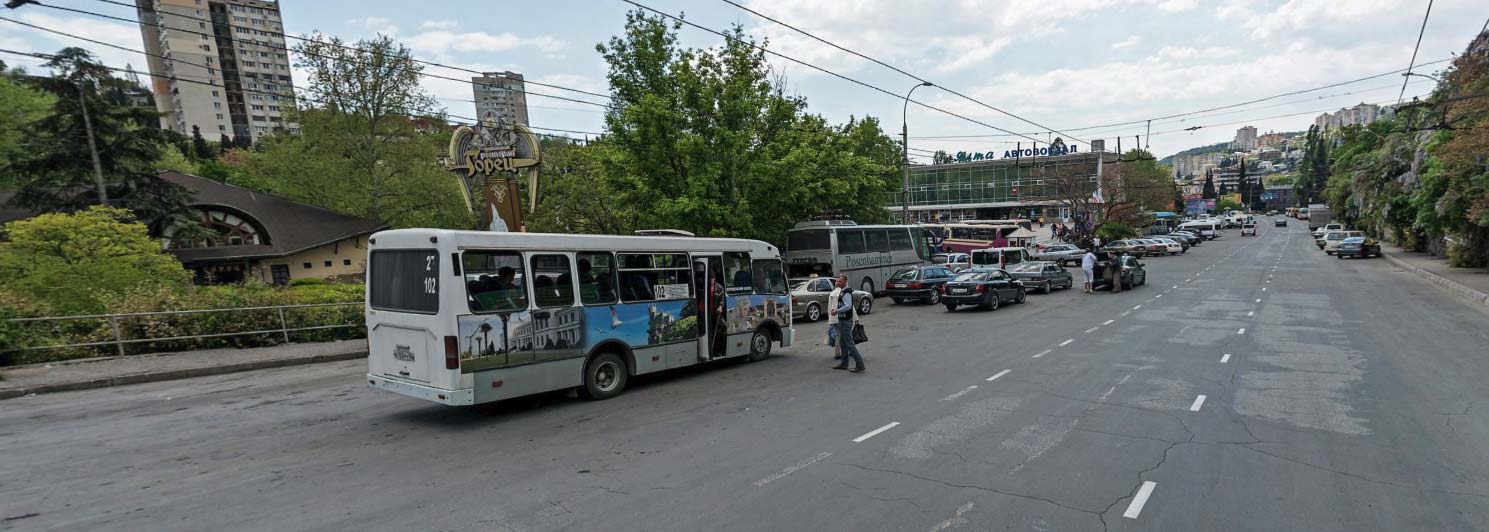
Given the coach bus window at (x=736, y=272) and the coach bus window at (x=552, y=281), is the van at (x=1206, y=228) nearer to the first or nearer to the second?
the coach bus window at (x=736, y=272)

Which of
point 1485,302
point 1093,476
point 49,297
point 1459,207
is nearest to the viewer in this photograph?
point 1093,476

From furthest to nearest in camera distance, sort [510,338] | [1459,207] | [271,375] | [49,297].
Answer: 1. [1459,207]
2. [49,297]
3. [271,375]
4. [510,338]

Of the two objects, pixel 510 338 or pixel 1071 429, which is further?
pixel 510 338

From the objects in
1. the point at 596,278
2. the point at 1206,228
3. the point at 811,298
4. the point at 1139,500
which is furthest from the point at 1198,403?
the point at 1206,228

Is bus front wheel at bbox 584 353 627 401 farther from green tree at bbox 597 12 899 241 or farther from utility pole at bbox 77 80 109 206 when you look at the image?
utility pole at bbox 77 80 109 206

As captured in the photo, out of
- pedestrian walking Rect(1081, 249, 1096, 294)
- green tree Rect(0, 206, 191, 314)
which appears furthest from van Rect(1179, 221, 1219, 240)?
green tree Rect(0, 206, 191, 314)

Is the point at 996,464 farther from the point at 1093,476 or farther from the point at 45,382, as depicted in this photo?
the point at 45,382

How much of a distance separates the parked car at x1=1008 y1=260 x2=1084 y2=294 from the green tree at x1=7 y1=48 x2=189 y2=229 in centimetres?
3642

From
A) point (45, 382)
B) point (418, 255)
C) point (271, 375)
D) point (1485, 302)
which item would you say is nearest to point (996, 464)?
point (418, 255)

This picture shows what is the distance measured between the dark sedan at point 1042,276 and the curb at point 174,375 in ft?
77.1

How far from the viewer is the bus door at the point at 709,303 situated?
37.2ft

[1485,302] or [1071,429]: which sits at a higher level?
[1071,429]

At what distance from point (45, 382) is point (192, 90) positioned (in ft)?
337

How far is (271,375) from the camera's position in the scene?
478 inches
